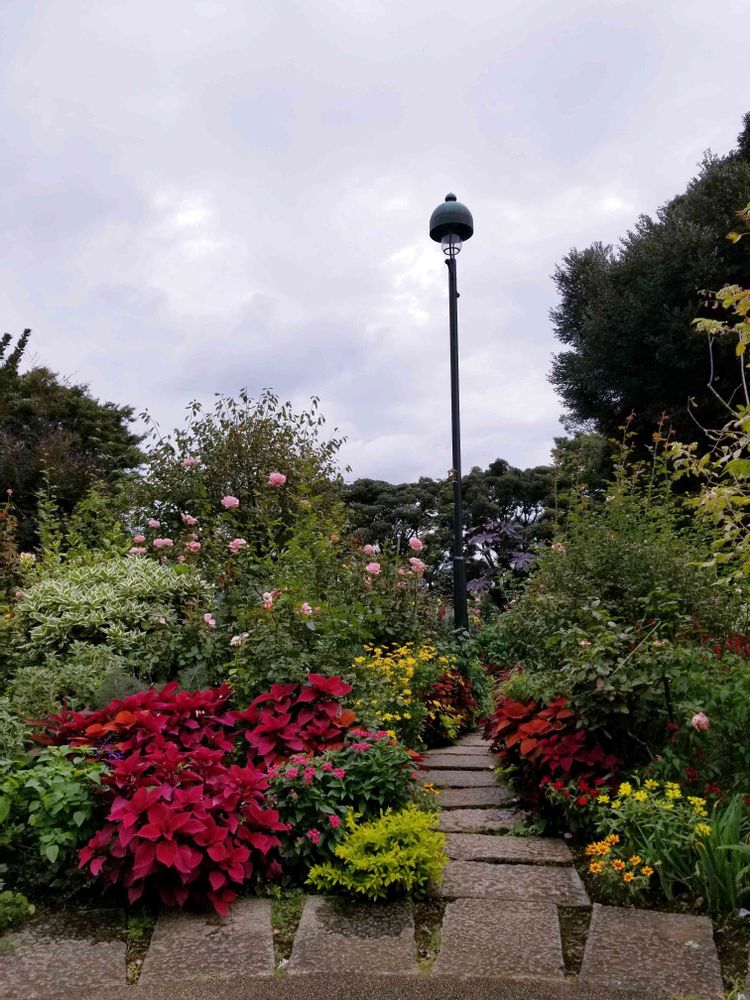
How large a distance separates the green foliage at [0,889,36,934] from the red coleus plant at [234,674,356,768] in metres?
0.95

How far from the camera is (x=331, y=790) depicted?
8.96 feet

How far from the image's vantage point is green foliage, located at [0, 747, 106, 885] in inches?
97.1

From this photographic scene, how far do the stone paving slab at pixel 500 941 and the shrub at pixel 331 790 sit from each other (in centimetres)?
47

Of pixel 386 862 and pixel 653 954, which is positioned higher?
pixel 386 862

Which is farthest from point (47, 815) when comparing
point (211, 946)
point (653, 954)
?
point (653, 954)

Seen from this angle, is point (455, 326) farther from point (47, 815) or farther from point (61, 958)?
point (61, 958)

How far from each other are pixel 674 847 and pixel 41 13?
529 centimetres

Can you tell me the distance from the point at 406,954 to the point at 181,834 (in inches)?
32.1

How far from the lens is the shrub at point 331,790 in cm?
261

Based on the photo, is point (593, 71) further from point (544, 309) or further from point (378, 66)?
point (544, 309)

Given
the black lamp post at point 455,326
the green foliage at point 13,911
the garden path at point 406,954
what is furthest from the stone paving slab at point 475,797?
the black lamp post at point 455,326

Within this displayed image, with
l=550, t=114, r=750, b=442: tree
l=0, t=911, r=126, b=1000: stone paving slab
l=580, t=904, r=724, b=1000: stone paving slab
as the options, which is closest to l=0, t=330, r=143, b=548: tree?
l=550, t=114, r=750, b=442: tree

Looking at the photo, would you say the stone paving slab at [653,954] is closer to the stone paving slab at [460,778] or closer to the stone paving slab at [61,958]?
the stone paving slab at [61,958]

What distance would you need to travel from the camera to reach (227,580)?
5016 mm
